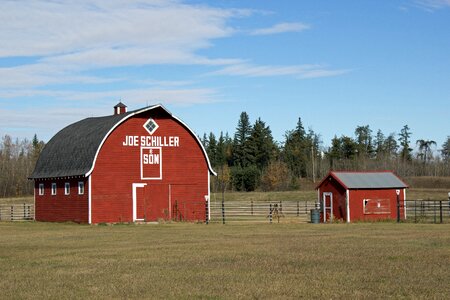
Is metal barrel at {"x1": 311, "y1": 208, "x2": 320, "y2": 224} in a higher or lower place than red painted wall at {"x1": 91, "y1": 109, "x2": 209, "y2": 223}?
lower

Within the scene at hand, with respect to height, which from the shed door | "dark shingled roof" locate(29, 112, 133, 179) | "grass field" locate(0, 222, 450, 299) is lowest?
"grass field" locate(0, 222, 450, 299)

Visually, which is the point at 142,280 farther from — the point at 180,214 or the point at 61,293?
the point at 180,214

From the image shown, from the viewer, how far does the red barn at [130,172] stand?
167 feet

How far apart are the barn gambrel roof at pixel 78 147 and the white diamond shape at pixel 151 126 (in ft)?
3.70

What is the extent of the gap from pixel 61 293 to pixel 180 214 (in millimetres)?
37580

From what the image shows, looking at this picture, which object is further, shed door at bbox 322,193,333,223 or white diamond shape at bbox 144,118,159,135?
white diamond shape at bbox 144,118,159,135

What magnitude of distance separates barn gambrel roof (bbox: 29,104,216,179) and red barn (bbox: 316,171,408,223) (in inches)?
373

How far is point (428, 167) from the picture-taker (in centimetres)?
14700

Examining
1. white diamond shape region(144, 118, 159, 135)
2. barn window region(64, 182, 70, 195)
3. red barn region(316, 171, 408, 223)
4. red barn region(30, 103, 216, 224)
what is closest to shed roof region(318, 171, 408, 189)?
red barn region(316, 171, 408, 223)

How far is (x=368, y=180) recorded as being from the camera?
5275 cm

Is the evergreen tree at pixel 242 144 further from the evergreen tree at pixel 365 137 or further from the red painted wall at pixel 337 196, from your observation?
the red painted wall at pixel 337 196

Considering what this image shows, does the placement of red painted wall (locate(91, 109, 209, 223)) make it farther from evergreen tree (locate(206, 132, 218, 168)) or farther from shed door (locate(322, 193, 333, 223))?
evergreen tree (locate(206, 132, 218, 168))

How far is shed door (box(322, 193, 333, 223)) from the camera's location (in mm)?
52772

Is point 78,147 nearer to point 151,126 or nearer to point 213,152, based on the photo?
point 151,126
